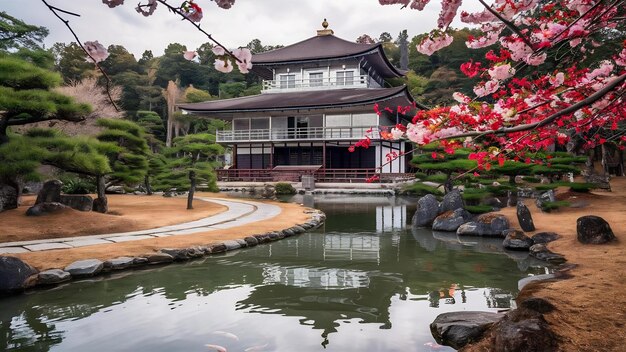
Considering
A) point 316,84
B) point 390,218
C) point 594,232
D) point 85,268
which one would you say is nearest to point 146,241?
point 85,268

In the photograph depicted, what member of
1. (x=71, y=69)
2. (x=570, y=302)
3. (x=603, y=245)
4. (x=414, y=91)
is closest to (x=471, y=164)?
(x=603, y=245)

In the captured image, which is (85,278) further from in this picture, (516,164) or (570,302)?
(516,164)

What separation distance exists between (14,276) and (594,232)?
10.1 meters

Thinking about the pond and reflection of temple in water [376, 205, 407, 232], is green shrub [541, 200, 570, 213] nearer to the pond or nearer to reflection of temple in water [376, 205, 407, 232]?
the pond

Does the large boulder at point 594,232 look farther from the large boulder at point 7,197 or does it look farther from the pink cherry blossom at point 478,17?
the large boulder at point 7,197

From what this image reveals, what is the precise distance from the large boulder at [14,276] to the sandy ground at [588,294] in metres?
5.93

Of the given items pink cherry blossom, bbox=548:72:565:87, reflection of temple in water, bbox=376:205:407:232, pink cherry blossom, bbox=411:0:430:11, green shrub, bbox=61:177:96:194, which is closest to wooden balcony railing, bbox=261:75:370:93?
reflection of temple in water, bbox=376:205:407:232

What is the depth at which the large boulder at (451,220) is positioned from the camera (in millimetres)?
11234

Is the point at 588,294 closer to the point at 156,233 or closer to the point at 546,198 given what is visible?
the point at 156,233

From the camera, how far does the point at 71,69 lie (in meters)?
41.8

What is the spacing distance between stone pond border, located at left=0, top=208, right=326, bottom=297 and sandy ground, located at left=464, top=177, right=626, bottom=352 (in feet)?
18.2

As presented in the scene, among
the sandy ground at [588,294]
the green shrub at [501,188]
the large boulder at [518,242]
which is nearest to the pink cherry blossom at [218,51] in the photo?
the sandy ground at [588,294]

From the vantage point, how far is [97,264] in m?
6.57

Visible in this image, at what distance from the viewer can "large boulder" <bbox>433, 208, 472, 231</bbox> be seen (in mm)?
→ 11234
